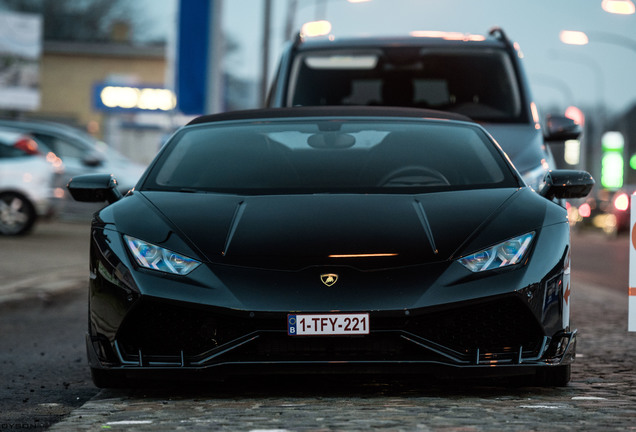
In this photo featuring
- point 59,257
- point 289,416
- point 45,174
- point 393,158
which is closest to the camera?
point 289,416

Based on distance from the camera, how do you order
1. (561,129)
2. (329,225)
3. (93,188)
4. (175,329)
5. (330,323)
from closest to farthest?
(330,323) → (175,329) → (329,225) → (93,188) → (561,129)

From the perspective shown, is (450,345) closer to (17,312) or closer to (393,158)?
(393,158)

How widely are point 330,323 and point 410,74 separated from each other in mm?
5686

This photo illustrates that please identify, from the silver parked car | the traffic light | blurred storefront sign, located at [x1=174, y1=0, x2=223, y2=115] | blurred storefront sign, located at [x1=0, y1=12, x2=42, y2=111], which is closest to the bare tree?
blurred storefront sign, located at [x1=0, y1=12, x2=42, y2=111]

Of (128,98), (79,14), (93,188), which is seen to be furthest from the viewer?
(79,14)

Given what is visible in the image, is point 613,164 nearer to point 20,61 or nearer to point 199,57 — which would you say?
point 20,61

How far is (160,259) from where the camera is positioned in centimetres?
525

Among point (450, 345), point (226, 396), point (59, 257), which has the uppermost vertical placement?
point (450, 345)

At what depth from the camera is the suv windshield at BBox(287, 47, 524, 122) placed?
400 inches

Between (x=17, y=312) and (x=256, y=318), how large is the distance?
6123 mm

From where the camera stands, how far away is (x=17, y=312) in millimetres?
10688

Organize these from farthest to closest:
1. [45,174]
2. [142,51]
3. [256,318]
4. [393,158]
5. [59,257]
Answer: [142,51]
[45,174]
[59,257]
[393,158]
[256,318]

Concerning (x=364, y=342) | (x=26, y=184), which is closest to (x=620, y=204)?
(x=26, y=184)

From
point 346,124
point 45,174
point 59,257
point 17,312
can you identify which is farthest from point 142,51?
point 346,124
